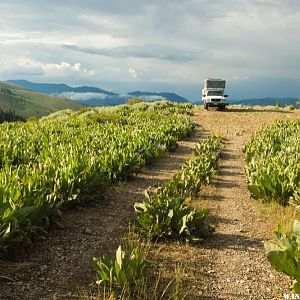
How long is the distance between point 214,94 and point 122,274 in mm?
34276

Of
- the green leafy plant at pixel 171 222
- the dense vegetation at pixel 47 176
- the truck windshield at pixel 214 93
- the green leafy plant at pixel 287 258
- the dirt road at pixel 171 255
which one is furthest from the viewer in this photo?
the truck windshield at pixel 214 93

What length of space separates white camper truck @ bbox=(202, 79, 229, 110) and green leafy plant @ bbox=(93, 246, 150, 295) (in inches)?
1278

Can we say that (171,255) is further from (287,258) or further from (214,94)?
(214,94)

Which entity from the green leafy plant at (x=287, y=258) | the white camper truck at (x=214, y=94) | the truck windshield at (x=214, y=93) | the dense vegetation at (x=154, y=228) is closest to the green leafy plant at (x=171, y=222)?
the dense vegetation at (x=154, y=228)

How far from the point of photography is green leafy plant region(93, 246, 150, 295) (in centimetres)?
494

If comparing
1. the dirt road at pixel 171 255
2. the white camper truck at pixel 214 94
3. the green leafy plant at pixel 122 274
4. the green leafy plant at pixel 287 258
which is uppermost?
the white camper truck at pixel 214 94

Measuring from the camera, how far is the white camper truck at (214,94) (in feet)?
120

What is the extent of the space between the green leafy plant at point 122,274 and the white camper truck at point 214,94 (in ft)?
106

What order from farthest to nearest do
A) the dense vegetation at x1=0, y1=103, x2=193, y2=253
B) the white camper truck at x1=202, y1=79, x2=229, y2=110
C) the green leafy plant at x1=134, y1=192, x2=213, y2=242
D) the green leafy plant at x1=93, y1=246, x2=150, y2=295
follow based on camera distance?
1. the white camper truck at x1=202, y1=79, x2=229, y2=110
2. the green leafy plant at x1=134, y1=192, x2=213, y2=242
3. the dense vegetation at x1=0, y1=103, x2=193, y2=253
4. the green leafy plant at x1=93, y1=246, x2=150, y2=295

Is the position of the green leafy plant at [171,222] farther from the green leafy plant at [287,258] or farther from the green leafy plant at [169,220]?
the green leafy plant at [287,258]

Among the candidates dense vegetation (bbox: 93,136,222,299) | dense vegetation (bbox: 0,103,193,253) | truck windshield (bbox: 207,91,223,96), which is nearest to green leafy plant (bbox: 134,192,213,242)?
dense vegetation (bbox: 93,136,222,299)

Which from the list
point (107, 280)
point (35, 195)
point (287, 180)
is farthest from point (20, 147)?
point (107, 280)

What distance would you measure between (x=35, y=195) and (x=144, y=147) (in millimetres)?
8554

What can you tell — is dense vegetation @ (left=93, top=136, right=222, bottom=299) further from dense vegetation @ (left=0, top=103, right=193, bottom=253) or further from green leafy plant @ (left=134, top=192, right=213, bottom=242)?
dense vegetation @ (left=0, top=103, right=193, bottom=253)
